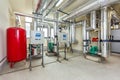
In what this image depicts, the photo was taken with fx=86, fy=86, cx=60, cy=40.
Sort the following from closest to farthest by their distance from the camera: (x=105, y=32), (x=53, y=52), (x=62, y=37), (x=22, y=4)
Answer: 1. (x=105, y=32)
2. (x=62, y=37)
3. (x=22, y=4)
4. (x=53, y=52)

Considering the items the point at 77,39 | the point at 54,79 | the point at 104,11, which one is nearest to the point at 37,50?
the point at 54,79

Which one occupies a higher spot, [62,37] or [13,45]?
[62,37]

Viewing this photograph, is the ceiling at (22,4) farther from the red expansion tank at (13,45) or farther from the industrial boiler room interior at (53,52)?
the red expansion tank at (13,45)

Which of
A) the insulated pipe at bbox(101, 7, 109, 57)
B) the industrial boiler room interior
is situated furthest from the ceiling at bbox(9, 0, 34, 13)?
the insulated pipe at bbox(101, 7, 109, 57)

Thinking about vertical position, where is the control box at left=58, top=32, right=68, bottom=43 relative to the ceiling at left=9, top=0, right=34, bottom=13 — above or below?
below

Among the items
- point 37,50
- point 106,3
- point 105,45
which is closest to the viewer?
point 106,3

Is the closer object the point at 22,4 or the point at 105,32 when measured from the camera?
the point at 105,32

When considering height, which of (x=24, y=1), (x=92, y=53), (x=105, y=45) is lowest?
(x=92, y=53)

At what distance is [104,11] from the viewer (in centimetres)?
349

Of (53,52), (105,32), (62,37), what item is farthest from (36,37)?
(105,32)

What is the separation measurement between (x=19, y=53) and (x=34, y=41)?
0.74 m

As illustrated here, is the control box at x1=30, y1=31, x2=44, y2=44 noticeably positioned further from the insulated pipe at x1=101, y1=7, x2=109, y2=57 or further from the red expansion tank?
the insulated pipe at x1=101, y1=7, x2=109, y2=57

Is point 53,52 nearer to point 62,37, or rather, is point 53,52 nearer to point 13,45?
point 62,37

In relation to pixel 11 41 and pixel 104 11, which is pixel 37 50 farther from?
pixel 104 11
